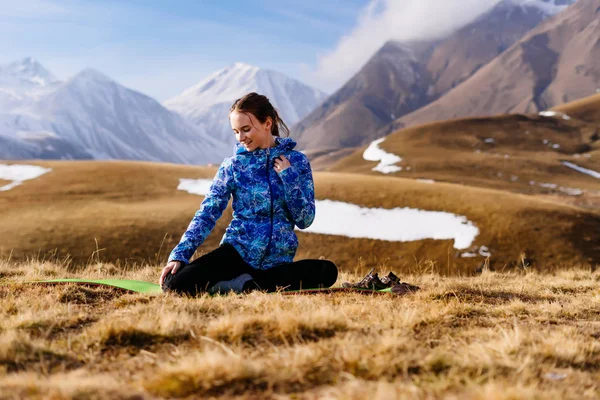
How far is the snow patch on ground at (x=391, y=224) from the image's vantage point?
126 ft

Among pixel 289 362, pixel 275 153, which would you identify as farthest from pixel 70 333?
pixel 275 153

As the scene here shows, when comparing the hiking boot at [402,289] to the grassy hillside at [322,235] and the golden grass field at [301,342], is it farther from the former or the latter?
the grassy hillside at [322,235]

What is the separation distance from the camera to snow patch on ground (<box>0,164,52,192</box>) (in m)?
53.0

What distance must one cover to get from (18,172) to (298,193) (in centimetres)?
5980

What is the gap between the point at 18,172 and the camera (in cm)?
5631

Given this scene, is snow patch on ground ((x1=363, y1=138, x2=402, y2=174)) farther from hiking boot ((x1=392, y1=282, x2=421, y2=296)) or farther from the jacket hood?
the jacket hood

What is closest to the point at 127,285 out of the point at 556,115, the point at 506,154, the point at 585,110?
the point at 506,154

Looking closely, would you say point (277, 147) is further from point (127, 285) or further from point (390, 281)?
point (127, 285)

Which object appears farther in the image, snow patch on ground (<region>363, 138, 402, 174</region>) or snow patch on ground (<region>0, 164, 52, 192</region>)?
snow patch on ground (<region>363, 138, 402, 174</region>)

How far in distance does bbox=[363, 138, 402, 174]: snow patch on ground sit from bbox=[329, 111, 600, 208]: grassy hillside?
1782 millimetres

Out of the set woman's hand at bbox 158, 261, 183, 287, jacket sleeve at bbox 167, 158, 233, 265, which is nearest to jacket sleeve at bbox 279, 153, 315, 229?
jacket sleeve at bbox 167, 158, 233, 265

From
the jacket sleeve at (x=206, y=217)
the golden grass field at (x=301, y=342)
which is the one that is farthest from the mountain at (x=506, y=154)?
the jacket sleeve at (x=206, y=217)

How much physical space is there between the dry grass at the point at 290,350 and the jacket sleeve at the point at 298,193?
51.3 inches

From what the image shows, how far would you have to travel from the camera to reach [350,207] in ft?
142
